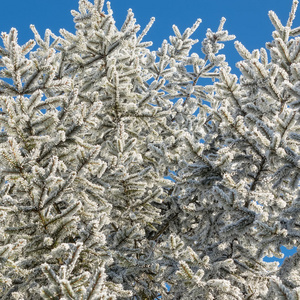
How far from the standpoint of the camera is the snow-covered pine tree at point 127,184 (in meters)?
3.94

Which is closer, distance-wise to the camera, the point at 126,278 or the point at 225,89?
the point at 225,89

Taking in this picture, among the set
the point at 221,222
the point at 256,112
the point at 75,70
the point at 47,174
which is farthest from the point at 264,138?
the point at 75,70

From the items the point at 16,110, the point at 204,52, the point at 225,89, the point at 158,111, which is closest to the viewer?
the point at 16,110

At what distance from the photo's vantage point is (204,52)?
9.46 meters

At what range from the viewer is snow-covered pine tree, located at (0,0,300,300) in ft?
12.9

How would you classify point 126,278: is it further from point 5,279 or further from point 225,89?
point 225,89

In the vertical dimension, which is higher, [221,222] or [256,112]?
[256,112]

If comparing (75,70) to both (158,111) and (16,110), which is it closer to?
(158,111)

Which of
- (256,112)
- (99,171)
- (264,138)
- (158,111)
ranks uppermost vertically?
(158,111)

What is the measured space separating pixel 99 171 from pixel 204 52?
228 inches

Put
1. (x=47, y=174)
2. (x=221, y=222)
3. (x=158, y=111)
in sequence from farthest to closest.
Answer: (x=158, y=111) → (x=221, y=222) → (x=47, y=174)

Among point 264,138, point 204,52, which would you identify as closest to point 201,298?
point 264,138

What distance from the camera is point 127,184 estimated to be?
5.54 metres

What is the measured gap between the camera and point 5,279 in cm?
375
